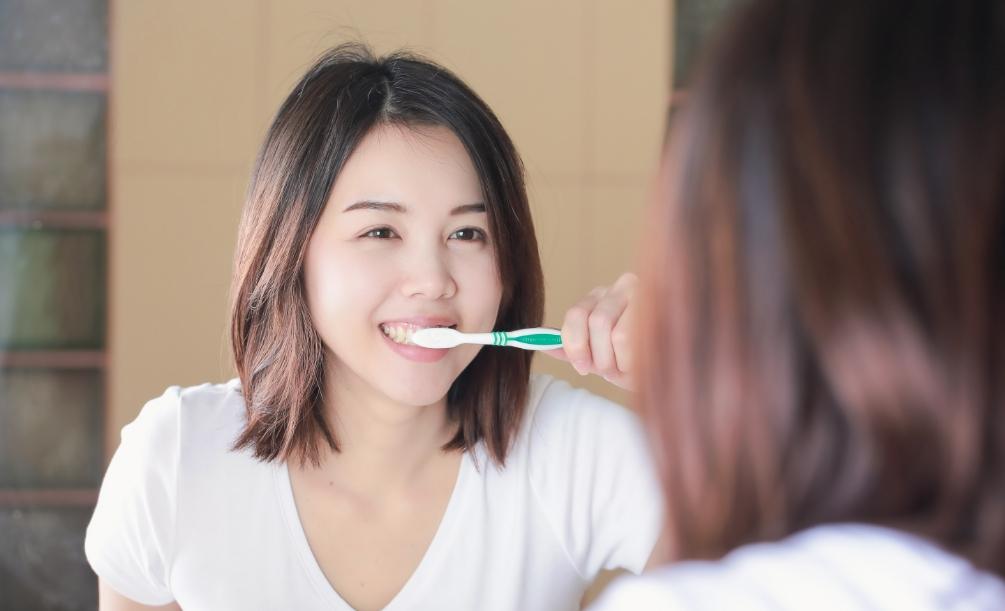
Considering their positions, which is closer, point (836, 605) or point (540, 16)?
point (836, 605)

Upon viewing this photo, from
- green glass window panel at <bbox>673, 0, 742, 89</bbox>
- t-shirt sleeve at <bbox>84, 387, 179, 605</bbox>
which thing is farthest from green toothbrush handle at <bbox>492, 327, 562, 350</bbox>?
green glass window panel at <bbox>673, 0, 742, 89</bbox>

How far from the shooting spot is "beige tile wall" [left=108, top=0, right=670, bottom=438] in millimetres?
2330

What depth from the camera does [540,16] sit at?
7.80 ft

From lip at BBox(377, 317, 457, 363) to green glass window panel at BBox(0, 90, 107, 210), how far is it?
4.59ft

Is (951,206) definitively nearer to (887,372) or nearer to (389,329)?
(887,372)

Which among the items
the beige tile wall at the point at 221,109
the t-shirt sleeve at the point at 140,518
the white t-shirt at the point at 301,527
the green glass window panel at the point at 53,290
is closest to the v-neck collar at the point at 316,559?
the white t-shirt at the point at 301,527

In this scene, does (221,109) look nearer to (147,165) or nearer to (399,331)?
(147,165)

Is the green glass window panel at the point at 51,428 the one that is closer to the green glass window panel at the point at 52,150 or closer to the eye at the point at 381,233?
the green glass window panel at the point at 52,150

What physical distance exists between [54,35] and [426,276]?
1.54m

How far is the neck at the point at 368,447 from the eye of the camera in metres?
1.29

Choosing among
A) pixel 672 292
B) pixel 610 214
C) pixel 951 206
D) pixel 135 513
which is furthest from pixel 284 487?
pixel 610 214

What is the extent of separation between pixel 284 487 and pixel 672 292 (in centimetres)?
83

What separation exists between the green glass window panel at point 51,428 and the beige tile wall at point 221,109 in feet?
0.21

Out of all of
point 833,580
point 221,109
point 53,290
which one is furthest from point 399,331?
point 53,290
